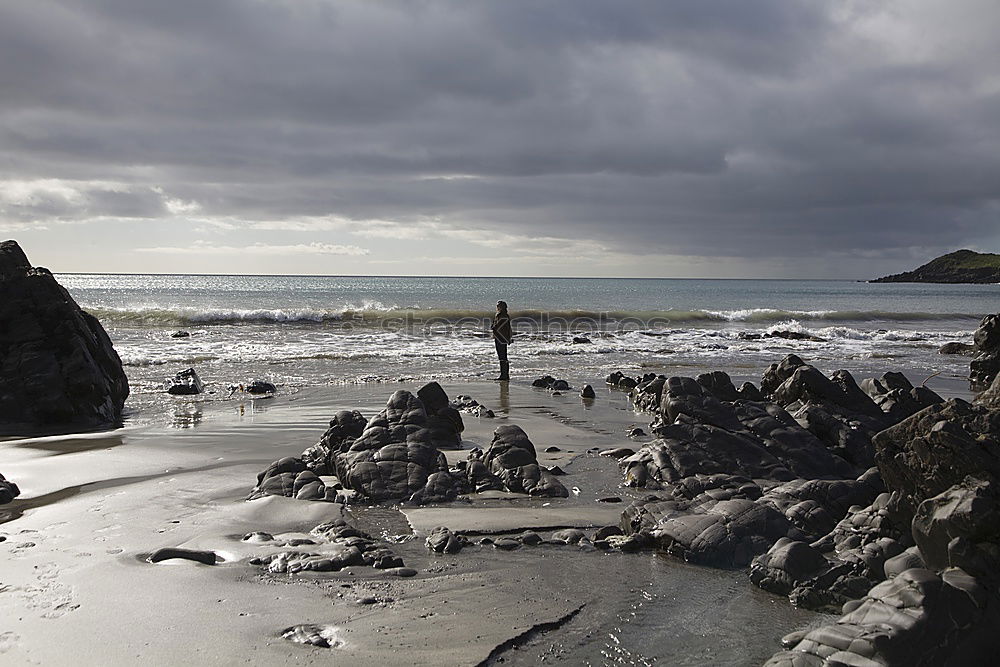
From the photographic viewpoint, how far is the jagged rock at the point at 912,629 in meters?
3.22

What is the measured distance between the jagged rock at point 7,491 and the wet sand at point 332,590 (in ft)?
0.43

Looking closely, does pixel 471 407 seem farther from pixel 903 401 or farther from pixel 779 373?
pixel 903 401

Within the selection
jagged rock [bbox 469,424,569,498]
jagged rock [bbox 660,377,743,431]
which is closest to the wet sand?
jagged rock [bbox 469,424,569,498]

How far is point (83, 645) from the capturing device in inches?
152

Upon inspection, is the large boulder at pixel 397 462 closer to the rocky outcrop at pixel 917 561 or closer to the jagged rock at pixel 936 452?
the rocky outcrop at pixel 917 561

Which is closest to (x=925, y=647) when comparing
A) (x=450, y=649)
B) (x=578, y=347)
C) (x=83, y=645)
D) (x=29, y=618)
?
(x=450, y=649)

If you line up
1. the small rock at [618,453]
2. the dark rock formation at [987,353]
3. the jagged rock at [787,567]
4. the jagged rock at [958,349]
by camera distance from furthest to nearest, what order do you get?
the jagged rock at [958,349] < the dark rock formation at [987,353] < the small rock at [618,453] < the jagged rock at [787,567]

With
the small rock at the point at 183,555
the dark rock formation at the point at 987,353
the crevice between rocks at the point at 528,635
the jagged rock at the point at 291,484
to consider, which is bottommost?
the crevice between rocks at the point at 528,635

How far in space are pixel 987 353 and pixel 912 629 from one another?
1493 centimetres

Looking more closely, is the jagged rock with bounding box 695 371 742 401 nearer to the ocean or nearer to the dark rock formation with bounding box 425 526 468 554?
the ocean

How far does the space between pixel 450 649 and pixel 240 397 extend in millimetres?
10796

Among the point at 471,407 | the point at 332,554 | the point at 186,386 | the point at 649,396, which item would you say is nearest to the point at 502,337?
the point at 471,407

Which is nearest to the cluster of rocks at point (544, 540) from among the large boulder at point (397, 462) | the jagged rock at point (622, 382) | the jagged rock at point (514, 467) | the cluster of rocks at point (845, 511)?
the cluster of rocks at point (845, 511)

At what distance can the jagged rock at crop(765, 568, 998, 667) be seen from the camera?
10.6ft
